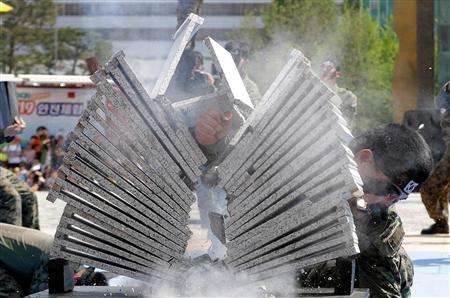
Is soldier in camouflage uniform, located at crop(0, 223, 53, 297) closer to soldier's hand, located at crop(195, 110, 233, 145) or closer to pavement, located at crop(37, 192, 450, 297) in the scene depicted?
pavement, located at crop(37, 192, 450, 297)

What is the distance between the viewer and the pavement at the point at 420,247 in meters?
4.81

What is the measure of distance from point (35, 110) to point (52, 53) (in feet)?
98.3

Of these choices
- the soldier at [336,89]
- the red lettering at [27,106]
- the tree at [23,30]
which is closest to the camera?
the soldier at [336,89]

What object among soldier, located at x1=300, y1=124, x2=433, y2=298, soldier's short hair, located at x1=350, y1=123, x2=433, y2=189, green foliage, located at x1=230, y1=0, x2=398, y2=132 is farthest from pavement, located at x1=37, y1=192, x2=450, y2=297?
green foliage, located at x1=230, y1=0, x2=398, y2=132

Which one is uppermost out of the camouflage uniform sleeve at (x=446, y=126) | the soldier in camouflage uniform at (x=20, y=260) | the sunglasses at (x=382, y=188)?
the sunglasses at (x=382, y=188)

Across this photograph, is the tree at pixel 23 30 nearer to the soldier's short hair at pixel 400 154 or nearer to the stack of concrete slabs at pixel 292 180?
the soldier's short hair at pixel 400 154

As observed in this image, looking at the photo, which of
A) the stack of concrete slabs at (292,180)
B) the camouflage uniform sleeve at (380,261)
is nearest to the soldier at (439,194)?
the camouflage uniform sleeve at (380,261)

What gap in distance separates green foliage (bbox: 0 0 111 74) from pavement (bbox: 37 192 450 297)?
3050cm

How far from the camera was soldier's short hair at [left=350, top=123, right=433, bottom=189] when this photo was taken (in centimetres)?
383

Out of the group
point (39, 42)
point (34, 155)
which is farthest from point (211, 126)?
point (39, 42)

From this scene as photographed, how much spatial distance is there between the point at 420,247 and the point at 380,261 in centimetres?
617

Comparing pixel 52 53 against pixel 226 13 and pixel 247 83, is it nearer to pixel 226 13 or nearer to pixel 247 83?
pixel 226 13

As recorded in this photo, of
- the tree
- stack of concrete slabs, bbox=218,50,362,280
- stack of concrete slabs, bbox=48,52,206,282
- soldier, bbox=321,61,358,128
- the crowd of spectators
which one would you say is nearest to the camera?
stack of concrete slabs, bbox=218,50,362,280

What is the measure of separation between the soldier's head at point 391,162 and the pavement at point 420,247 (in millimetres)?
703
